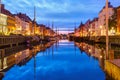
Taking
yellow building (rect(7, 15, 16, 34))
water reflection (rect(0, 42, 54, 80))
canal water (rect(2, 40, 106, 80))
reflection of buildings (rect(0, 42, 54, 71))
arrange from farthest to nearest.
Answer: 1. yellow building (rect(7, 15, 16, 34))
2. reflection of buildings (rect(0, 42, 54, 71))
3. water reflection (rect(0, 42, 54, 80))
4. canal water (rect(2, 40, 106, 80))

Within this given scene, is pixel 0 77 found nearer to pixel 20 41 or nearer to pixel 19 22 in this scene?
pixel 20 41

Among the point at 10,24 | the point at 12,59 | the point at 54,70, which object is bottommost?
the point at 54,70

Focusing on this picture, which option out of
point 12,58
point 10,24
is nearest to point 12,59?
point 12,58

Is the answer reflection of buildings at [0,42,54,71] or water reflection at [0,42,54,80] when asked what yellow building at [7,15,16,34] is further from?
reflection of buildings at [0,42,54,71]

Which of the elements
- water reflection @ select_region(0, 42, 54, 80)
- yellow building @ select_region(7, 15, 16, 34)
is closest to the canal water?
water reflection @ select_region(0, 42, 54, 80)

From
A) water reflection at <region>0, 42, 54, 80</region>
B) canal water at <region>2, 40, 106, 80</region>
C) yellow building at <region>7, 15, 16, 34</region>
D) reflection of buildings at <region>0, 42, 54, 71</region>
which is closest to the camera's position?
canal water at <region>2, 40, 106, 80</region>

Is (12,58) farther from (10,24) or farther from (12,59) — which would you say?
(10,24)

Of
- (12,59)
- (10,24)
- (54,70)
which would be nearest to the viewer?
(54,70)

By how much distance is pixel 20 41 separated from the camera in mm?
81875

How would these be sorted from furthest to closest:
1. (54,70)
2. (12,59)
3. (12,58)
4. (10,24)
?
(10,24) < (12,58) < (12,59) < (54,70)

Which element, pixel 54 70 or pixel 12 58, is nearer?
pixel 54 70

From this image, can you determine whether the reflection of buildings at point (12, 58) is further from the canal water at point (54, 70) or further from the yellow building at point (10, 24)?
the yellow building at point (10, 24)

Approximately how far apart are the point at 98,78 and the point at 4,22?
10573 centimetres

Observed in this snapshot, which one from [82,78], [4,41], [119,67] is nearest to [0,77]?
[82,78]
